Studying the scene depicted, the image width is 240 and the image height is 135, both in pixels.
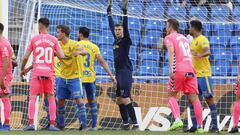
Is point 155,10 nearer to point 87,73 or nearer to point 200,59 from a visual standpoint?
point 87,73

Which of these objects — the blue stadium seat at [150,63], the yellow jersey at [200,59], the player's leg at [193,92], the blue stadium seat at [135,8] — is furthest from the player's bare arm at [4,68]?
the blue stadium seat at [135,8]

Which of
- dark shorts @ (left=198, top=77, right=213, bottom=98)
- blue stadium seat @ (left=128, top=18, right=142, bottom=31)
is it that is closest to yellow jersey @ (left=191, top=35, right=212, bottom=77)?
dark shorts @ (left=198, top=77, right=213, bottom=98)

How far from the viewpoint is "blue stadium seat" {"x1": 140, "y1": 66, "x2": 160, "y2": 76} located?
17438 mm

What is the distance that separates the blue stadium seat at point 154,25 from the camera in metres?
18.8

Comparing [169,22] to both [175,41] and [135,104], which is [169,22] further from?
[135,104]

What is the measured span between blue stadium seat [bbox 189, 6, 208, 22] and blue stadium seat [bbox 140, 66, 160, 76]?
6.37 ft

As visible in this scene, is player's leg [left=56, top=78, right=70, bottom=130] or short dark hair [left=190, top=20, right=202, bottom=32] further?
player's leg [left=56, top=78, right=70, bottom=130]

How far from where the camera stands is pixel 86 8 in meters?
17.2

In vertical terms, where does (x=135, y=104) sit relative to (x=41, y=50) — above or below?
below

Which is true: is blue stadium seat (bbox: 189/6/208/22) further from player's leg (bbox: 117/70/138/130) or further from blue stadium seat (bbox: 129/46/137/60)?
player's leg (bbox: 117/70/138/130)

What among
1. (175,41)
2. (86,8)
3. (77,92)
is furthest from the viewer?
(86,8)

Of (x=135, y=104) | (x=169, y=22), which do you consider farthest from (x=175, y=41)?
(x=135, y=104)

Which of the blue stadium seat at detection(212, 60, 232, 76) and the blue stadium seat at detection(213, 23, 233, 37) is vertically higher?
the blue stadium seat at detection(213, 23, 233, 37)

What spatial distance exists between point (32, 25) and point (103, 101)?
240 centimetres
